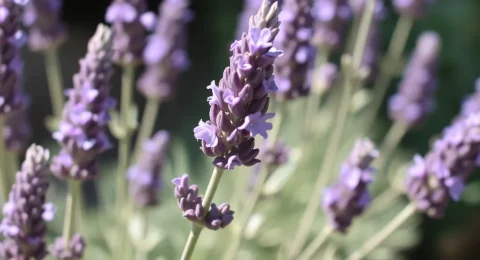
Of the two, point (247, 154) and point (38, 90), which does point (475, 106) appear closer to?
point (247, 154)

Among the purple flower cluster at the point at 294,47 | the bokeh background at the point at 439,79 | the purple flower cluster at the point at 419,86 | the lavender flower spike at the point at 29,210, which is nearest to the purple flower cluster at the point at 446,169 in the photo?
the purple flower cluster at the point at 294,47

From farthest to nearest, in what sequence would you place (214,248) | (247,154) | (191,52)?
(191,52) → (214,248) → (247,154)

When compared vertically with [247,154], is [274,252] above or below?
above

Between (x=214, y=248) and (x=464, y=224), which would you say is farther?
(x=464, y=224)

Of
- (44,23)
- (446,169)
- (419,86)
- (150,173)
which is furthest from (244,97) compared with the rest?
(419,86)

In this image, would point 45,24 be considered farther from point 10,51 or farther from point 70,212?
point 70,212

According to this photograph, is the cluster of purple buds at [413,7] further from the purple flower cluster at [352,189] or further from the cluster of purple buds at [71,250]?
the cluster of purple buds at [71,250]

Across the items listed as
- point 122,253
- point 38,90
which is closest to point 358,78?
point 122,253

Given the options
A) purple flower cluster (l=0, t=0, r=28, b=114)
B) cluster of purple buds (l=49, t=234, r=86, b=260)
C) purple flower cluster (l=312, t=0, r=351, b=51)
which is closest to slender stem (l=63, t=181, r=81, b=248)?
cluster of purple buds (l=49, t=234, r=86, b=260)
